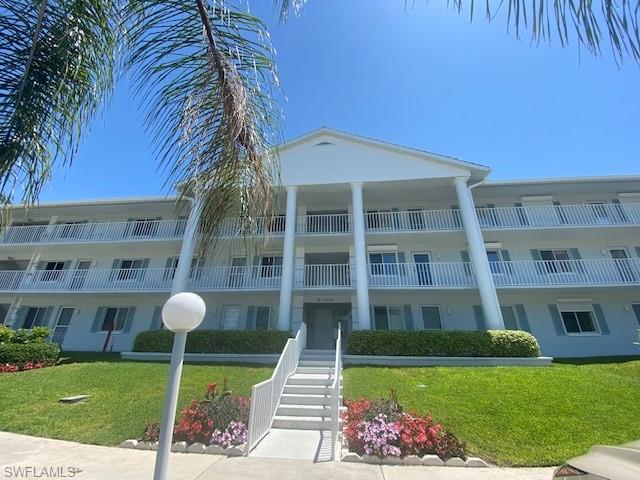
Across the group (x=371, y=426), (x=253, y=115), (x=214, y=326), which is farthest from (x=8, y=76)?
→ (x=214, y=326)

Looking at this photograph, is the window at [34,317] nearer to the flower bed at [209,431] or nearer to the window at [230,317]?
the window at [230,317]

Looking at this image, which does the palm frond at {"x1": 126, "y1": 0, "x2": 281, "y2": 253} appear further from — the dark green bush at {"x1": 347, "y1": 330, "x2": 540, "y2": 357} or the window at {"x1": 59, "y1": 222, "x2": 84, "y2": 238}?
the window at {"x1": 59, "y1": 222, "x2": 84, "y2": 238}

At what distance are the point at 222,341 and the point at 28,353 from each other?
7.13 meters

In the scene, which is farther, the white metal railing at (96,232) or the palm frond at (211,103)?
the white metal railing at (96,232)

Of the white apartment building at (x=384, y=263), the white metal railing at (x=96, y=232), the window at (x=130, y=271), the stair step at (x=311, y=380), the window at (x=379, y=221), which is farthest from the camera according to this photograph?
the white metal railing at (x=96, y=232)

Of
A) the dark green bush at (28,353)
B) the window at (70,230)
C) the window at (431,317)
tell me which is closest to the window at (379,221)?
the window at (431,317)

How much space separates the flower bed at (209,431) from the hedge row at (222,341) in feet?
19.1

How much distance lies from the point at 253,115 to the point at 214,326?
1475 centimetres

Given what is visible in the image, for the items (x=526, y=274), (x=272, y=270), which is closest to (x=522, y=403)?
(x=526, y=274)

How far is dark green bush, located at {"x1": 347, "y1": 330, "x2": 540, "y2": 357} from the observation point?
35.9ft

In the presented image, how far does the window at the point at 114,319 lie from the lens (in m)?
16.1

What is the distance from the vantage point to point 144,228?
56.2 ft

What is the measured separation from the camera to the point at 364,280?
42.5 ft

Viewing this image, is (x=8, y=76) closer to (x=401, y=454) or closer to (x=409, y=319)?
(x=401, y=454)
